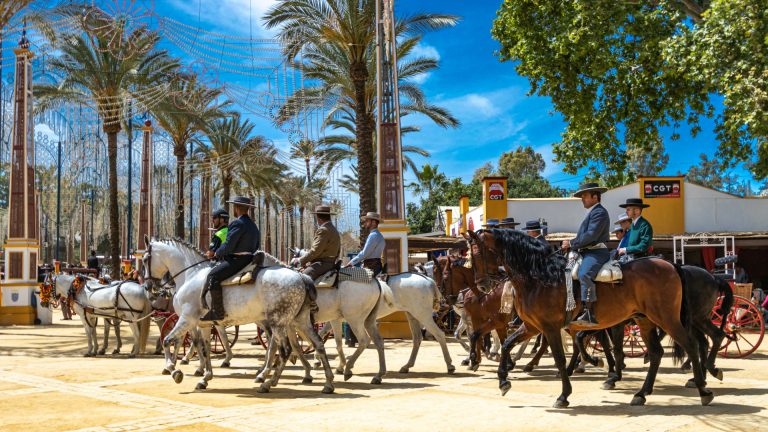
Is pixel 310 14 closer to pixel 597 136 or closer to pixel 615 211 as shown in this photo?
pixel 597 136

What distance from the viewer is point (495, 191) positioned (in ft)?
96.7

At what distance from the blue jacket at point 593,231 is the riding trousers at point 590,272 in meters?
0.16

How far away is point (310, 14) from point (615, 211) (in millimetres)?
15135

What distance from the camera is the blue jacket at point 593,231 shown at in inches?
336

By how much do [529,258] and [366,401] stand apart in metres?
2.60

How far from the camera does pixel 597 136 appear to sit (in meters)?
20.8

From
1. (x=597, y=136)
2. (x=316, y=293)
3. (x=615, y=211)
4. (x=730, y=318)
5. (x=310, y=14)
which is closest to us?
(x=316, y=293)

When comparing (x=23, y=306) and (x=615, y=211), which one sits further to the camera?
(x=615, y=211)

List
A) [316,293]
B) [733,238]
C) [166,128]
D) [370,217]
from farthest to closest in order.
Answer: [166,128]
[733,238]
[370,217]
[316,293]

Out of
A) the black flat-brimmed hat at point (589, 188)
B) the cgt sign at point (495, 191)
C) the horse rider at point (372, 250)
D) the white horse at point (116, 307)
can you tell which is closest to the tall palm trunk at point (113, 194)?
the white horse at point (116, 307)

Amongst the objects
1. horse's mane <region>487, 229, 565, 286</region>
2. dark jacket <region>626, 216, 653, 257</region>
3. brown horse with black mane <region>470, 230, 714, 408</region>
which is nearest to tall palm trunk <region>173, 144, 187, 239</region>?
dark jacket <region>626, 216, 653, 257</region>

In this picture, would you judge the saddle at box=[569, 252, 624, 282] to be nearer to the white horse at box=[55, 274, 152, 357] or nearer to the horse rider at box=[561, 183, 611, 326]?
the horse rider at box=[561, 183, 611, 326]

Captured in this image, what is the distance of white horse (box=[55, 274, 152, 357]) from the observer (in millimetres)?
14430

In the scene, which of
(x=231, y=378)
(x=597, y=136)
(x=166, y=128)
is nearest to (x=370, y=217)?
(x=231, y=378)
